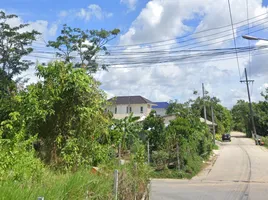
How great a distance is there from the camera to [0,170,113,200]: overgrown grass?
337 centimetres

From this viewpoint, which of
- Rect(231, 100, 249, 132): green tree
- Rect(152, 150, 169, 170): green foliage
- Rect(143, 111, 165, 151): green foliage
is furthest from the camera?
Rect(231, 100, 249, 132): green tree

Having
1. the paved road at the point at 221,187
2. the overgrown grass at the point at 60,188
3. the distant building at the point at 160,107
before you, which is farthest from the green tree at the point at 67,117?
the distant building at the point at 160,107

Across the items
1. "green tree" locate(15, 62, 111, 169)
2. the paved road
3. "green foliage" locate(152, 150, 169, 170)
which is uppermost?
"green tree" locate(15, 62, 111, 169)

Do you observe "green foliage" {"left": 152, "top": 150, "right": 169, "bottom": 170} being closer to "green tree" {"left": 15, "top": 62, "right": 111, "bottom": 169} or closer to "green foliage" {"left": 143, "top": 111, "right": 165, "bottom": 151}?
"green foliage" {"left": 143, "top": 111, "right": 165, "bottom": 151}

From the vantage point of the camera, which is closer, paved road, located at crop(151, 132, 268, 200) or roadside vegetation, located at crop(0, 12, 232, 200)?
roadside vegetation, located at crop(0, 12, 232, 200)

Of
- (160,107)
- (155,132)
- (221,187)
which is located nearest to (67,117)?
(221,187)

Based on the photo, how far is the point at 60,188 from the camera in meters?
4.07

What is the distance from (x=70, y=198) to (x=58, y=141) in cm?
290

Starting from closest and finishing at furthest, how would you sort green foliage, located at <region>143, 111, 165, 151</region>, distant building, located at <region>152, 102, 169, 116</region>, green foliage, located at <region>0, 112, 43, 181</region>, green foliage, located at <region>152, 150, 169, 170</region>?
green foliage, located at <region>0, 112, 43, 181</region> < green foliage, located at <region>152, 150, 169, 170</region> < green foliage, located at <region>143, 111, 165, 151</region> < distant building, located at <region>152, 102, 169, 116</region>

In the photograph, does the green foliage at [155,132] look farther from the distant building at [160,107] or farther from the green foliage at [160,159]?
the distant building at [160,107]

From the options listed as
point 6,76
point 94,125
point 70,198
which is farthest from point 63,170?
point 6,76

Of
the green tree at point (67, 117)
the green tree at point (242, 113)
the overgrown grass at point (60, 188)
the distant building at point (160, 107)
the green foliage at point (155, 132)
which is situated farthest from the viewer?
the distant building at point (160, 107)

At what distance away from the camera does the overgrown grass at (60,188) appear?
3374 mm

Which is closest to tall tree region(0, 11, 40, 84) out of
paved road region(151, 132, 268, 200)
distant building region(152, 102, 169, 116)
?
paved road region(151, 132, 268, 200)
